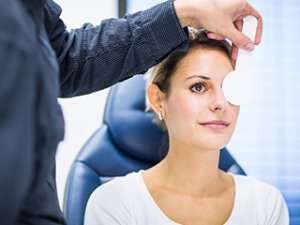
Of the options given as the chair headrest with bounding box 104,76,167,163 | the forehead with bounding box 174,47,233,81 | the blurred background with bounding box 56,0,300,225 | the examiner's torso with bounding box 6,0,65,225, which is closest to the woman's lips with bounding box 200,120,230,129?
the forehead with bounding box 174,47,233,81

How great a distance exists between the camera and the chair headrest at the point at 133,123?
1.50 metres

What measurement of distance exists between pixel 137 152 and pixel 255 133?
840mm

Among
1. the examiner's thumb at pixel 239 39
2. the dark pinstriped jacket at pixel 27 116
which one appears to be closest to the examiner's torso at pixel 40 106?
the dark pinstriped jacket at pixel 27 116

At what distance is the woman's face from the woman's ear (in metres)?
0.03

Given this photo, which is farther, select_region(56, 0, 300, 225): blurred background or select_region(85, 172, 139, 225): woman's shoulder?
select_region(56, 0, 300, 225): blurred background

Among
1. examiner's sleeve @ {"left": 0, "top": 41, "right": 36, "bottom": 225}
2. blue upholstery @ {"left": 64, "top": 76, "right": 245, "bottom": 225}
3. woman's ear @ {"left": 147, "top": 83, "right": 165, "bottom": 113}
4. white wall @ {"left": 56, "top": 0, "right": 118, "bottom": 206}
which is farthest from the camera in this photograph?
white wall @ {"left": 56, "top": 0, "right": 118, "bottom": 206}

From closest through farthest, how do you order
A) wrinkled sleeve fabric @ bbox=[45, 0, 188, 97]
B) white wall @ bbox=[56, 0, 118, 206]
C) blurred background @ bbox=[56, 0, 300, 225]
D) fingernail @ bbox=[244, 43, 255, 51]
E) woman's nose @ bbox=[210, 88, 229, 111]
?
wrinkled sleeve fabric @ bbox=[45, 0, 188, 97], fingernail @ bbox=[244, 43, 255, 51], woman's nose @ bbox=[210, 88, 229, 111], white wall @ bbox=[56, 0, 118, 206], blurred background @ bbox=[56, 0, 300, 225]

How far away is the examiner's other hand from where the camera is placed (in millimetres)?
963

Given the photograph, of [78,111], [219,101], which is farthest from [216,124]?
[78,111]

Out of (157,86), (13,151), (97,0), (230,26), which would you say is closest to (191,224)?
(157,86)

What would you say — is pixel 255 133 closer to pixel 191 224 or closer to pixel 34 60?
pixel 191 224

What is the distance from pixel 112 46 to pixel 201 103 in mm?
380

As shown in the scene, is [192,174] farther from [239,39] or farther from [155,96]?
[239,39]

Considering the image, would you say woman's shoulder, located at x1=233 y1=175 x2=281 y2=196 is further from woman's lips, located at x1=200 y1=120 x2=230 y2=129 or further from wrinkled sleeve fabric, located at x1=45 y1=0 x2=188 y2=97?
wrinkled sleeve fabric, located at x1=45 y1=0 x2=188 y2=97
